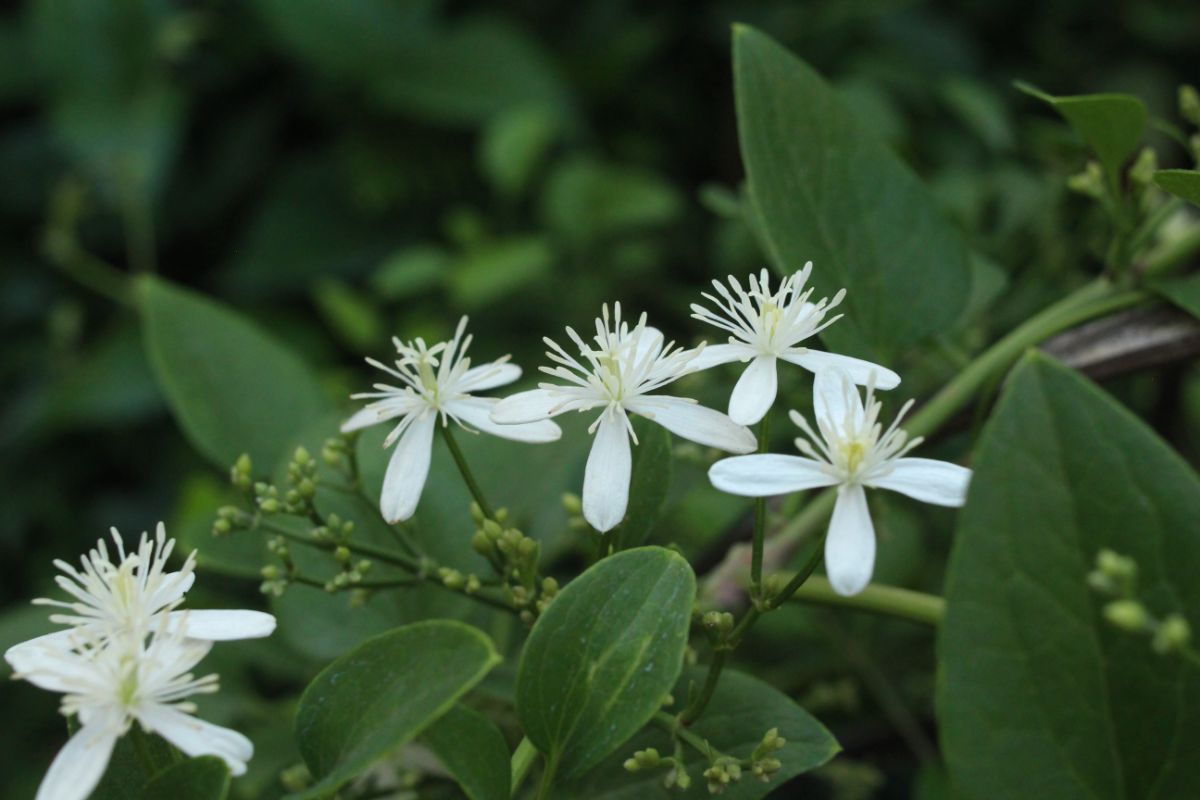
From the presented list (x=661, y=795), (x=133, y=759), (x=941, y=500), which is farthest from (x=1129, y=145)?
(x=133, y=759)

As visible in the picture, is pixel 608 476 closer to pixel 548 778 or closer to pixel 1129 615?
pixel 548 778

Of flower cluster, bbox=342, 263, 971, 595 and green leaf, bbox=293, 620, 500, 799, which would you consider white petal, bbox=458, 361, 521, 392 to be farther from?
green leaf, bbox=293, 620, 500, 799

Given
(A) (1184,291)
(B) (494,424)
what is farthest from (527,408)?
(A) (1184,291)

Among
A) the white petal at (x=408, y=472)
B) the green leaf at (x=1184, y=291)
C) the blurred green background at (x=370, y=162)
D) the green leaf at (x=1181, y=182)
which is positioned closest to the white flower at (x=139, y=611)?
the white petal at (x=408, y=472)

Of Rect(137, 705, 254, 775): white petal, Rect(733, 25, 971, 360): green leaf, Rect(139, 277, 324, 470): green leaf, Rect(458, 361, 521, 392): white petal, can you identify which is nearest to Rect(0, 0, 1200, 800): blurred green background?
Rect(139, 277, 324, 470): green leaf

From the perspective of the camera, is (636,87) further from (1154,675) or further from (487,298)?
(1154,675)

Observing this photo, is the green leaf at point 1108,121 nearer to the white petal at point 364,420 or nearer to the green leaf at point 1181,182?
the green leaf at point 1181,182
